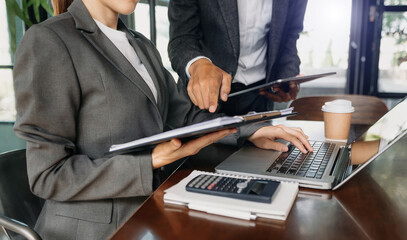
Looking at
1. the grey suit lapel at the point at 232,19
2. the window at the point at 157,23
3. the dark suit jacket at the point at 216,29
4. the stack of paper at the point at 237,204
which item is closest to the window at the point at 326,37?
the window at the point at 157,23

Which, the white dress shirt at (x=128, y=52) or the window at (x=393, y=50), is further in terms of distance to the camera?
the window at (x=393, y=50)

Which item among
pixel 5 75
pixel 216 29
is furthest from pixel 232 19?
pixel 5 75

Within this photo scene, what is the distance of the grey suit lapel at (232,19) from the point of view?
61.4 inches

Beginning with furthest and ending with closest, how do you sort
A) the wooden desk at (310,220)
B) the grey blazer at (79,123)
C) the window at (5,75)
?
the window at (5,75) < the grey blazer at (79,123) < the wooden desk at (310,220)

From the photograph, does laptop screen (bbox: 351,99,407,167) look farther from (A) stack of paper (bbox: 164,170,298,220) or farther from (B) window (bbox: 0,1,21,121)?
(B) window (bbox: 0,1,21,121)

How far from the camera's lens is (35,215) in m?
1.16

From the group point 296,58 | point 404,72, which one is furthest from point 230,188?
point 404,72

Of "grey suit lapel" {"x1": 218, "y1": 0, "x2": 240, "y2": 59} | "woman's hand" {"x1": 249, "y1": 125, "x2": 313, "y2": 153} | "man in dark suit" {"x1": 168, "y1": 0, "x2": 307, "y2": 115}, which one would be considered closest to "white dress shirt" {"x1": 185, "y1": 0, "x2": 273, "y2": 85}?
"man in dark suit" {"x1": 168, "y1": 0, "x2": 307, "y2": 115}

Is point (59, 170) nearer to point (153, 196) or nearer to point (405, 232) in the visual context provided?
point (153, 196)

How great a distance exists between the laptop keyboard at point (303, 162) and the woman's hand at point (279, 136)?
0.08 feet

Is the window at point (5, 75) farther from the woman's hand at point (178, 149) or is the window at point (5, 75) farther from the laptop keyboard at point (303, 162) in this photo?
the laptop keyboard at point (303, 162)

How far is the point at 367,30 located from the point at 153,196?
4211 mm

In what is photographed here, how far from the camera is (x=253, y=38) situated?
173 cm

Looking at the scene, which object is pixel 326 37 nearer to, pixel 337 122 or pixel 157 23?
pixel 157 23
